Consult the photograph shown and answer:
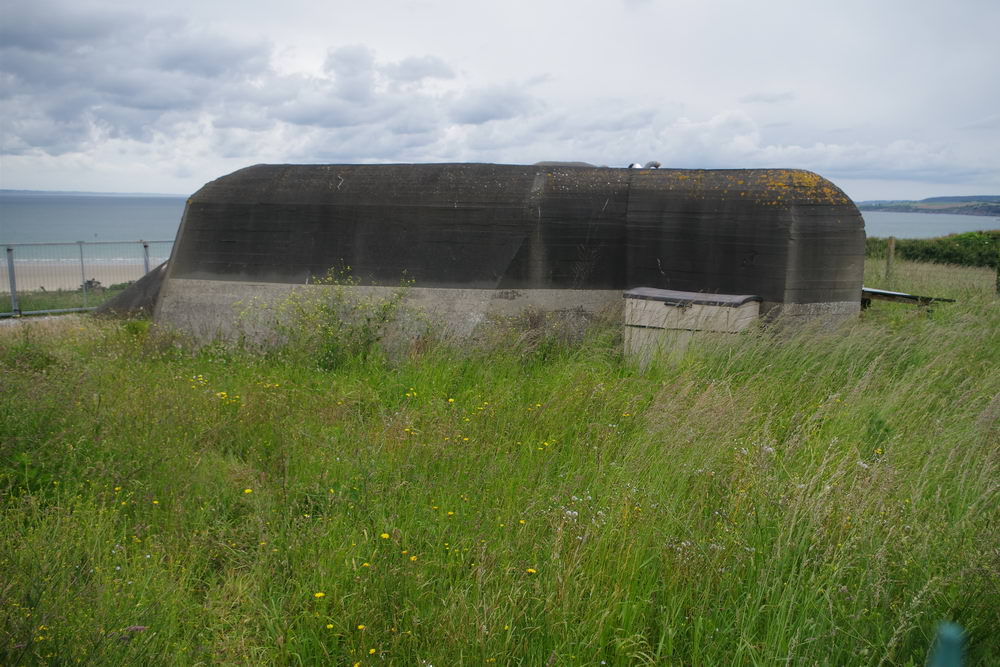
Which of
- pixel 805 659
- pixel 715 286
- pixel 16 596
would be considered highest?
pixel 715 286

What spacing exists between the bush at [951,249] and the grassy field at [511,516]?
17.1 meters

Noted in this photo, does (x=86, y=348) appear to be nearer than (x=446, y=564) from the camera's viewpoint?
No

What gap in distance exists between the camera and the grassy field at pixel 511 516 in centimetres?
271

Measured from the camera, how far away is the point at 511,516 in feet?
11.6

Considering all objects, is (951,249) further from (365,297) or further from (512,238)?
(365,297)

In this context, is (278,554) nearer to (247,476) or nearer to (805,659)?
(247,476)

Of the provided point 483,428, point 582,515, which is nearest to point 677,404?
point 483,428

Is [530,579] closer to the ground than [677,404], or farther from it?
closer to the ground

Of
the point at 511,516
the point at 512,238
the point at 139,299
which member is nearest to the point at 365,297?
the point at 512,238

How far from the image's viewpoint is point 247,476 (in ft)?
13.8

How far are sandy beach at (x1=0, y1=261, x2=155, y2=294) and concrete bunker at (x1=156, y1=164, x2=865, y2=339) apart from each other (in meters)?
16.0

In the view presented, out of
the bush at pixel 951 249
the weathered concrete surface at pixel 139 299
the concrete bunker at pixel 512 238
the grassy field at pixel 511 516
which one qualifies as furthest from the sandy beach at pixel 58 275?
the bush at pixel 951 249

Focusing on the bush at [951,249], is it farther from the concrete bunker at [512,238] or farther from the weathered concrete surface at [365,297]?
the weathered concrete surface at [365,297]

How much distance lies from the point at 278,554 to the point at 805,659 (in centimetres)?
226
